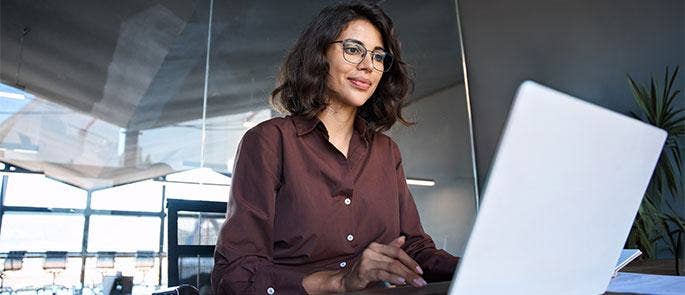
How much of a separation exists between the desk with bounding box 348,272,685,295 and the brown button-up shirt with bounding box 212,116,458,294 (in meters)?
0.20

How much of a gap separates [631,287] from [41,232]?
9.22 ft

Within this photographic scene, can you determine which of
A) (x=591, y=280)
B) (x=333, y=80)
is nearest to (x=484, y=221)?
(x=591, y=280)

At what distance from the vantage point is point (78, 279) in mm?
2938

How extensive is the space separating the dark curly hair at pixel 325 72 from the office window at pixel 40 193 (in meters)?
1.87

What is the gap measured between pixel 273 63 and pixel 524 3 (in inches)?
77.3

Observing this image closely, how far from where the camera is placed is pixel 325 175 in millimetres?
1355

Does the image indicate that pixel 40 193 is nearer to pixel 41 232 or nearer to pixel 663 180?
pixel 41 232

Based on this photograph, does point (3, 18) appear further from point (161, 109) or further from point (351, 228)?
point (351, 228)

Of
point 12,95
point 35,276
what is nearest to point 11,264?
point 35,276

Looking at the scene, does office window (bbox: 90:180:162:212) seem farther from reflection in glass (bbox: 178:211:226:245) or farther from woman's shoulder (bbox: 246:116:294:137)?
woman's shoulder (bbox: 246:116:294:137)

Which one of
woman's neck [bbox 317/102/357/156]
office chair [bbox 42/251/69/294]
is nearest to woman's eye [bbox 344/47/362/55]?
woman's neck [bbox 317/102/357/156]

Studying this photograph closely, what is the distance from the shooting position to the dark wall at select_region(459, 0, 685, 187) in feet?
10.8

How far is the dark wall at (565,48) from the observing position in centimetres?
330

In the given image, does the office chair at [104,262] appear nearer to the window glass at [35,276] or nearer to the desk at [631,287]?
the window glass at [35,276]
